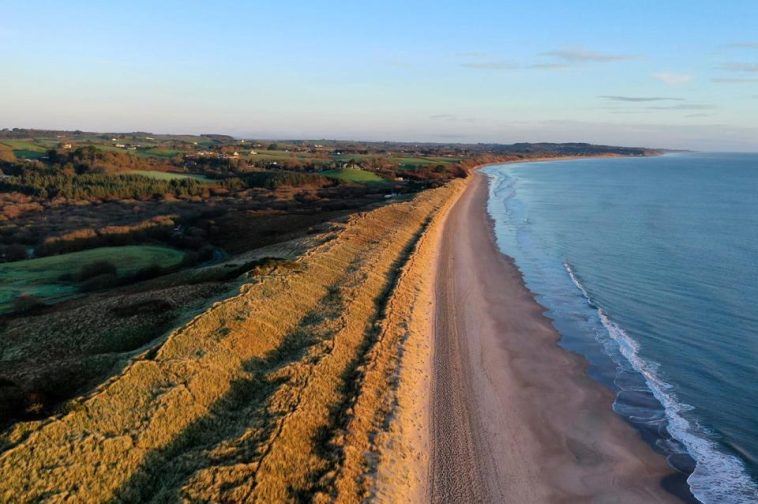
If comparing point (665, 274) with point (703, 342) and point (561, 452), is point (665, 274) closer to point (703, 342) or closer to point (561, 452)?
point (703, 342)

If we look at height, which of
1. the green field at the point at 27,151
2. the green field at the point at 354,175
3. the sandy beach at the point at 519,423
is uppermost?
the green field at the point at 27,151

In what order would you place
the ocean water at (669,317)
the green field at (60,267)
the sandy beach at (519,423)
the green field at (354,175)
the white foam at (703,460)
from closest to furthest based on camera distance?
1. the white foam at (703,460)
2. the sandy beach at (519,423)
3. the ocean water at (669,317)
4. the green field at (60,267)
5. the green field at (354,175)

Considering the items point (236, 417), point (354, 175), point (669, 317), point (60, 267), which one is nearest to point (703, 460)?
point (236, 417)

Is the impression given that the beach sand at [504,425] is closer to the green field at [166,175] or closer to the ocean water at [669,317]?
the ocean water at [669,317]

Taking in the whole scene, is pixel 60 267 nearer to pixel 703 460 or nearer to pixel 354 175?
pixel 703 460

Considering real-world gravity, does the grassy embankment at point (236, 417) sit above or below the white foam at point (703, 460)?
above

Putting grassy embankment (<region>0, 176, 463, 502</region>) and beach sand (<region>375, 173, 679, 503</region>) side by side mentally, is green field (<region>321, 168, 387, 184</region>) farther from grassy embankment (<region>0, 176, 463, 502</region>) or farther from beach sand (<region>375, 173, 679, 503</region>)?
grassy embankment (<region>0, 176, 463, 502</region>)

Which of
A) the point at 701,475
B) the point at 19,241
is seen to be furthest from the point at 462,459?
the point at 19,241

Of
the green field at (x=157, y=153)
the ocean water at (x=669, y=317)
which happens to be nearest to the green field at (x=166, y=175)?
the green field at (x=157, y=153)
